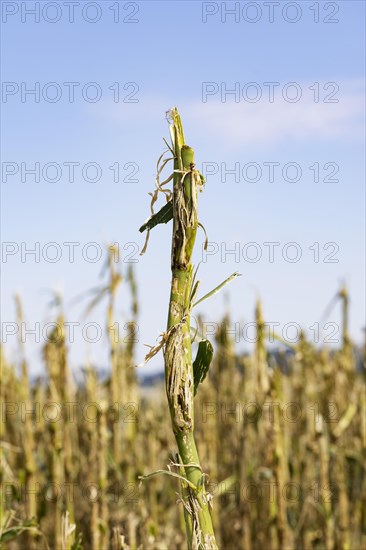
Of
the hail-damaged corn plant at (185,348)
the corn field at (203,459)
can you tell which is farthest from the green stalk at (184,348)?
the corn field at (203,459)

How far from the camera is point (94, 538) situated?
89.6 inches

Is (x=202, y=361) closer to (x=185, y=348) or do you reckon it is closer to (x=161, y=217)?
(x=185, y=348)

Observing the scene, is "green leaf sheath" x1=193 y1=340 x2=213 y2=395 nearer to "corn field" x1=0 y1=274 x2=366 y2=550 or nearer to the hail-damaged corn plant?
the hail-damaged corn plant

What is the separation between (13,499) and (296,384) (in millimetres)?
2664

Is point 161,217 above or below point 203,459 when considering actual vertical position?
above

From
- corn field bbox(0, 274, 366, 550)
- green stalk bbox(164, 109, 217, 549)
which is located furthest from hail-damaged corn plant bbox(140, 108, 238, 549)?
corn field bbox(0, 274, 366, 550)

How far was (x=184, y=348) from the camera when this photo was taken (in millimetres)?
924

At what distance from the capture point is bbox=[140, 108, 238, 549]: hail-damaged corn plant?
35.9 inches

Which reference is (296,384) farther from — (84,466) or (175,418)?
(175,418)

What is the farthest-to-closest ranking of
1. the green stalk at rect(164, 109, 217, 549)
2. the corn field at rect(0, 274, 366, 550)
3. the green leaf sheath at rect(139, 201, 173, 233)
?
the corn field at rect(0, 274, 366, 550) < the green leaf sheath at rect(139, 201, 173, 233) < the green stalk at rect(164, 109, 217, 549)

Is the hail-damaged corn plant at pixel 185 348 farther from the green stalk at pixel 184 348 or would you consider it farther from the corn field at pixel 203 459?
the corn field at pixel 203 459

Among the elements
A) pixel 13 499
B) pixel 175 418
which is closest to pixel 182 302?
pixel 175 418

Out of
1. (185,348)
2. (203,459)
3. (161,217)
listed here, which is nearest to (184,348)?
(185,348)

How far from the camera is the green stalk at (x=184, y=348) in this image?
91cm
